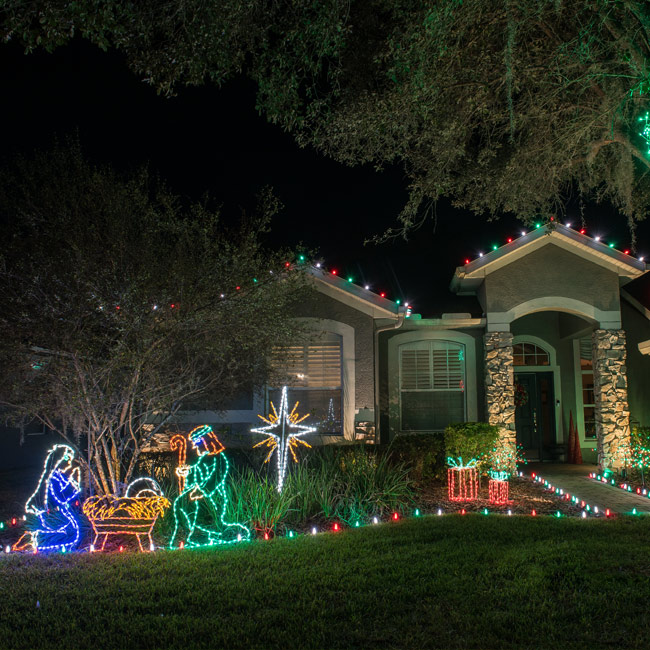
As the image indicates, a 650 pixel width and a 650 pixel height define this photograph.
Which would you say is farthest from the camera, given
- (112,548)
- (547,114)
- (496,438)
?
(496,438)

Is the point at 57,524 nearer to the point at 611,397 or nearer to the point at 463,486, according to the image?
the point at 463,486

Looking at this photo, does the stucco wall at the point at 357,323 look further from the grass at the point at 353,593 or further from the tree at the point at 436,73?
the grass at the point at 353,593

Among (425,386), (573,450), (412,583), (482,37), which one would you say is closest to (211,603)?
(412,583)

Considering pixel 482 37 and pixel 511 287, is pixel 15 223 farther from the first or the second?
pixel 511 287

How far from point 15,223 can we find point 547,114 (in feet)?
24.9

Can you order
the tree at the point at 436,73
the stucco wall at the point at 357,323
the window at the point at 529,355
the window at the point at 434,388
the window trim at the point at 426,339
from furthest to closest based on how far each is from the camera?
the window at the point at 529,355, the window at the point at 434,388, the window trim at the point at 426,339, the stucco wall at the point at 357,323, the tree at the point at 436,73

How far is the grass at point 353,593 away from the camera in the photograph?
15.4ft

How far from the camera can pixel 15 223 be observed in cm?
925

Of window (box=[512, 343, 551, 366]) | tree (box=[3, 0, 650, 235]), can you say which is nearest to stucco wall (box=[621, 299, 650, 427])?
window (box=[512, 343, 551, 366])

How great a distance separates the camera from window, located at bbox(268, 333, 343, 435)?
524 inches

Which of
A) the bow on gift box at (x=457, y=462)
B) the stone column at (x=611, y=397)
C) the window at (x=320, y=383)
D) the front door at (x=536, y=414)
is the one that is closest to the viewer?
the bow on gift box at (x=457, y=462)

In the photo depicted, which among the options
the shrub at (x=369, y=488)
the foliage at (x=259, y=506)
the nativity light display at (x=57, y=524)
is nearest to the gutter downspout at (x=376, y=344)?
the shrub at (x=369, y=488)

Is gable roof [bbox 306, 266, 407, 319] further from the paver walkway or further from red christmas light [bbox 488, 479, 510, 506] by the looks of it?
the paver walkway

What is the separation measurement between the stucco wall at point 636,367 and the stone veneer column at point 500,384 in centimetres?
317
